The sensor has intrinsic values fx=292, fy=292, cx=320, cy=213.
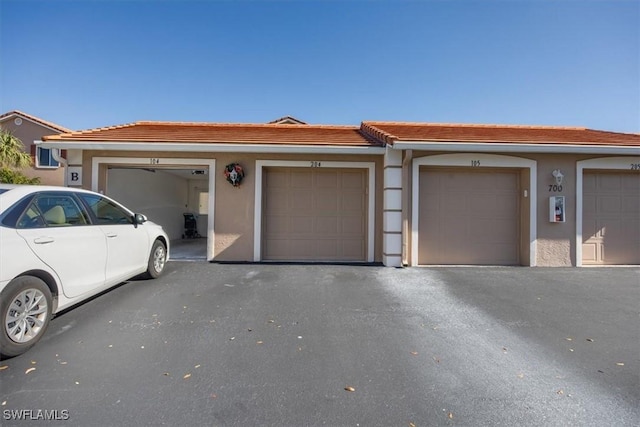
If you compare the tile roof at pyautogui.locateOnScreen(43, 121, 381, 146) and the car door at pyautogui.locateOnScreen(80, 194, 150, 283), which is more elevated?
the tile roof at pyautogui.locateOnScreen(43, 121, 381, 146)

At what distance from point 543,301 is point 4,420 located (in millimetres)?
5990

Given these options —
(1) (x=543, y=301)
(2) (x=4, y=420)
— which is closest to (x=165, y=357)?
(2) (x=4, y=420)

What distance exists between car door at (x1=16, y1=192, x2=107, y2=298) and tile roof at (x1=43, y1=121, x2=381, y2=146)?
328 centimetres

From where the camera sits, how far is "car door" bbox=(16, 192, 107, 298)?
2.96 m

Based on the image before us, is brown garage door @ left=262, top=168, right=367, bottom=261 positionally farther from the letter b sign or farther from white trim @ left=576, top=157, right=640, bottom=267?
white trim @ left=576, top=157, right=640, bottom=267

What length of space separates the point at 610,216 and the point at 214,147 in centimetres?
906

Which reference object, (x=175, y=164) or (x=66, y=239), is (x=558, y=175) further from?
(x=66, y=239)

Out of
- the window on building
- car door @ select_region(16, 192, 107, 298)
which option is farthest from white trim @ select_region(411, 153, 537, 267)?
the window on building

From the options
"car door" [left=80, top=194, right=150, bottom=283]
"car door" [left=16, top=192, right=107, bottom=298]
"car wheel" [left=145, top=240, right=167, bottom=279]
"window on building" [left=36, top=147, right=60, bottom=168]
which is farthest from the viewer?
"window on building" [left=36, top=147, right=60, bottom=168]

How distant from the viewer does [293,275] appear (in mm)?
5594

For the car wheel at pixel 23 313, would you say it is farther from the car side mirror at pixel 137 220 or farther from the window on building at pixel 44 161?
the window on building at pixel 44 161

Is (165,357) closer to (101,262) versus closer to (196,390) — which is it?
(196,390)

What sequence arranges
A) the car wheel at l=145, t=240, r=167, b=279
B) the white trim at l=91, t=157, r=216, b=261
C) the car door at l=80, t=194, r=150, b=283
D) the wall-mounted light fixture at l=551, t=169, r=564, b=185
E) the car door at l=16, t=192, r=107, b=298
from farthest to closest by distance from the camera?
the white trim at l=91, t=157, r=216, b=261 → the wall-mounted light fixture at l=551, t=169, r=564, b=185 → the car wheel at l=145, t=240, r=167, b=279 → the car door at l=80, t=194, r=150, b=283 → the car door at l=16, t=192, r=107, b=298

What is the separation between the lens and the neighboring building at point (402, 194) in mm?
6348
